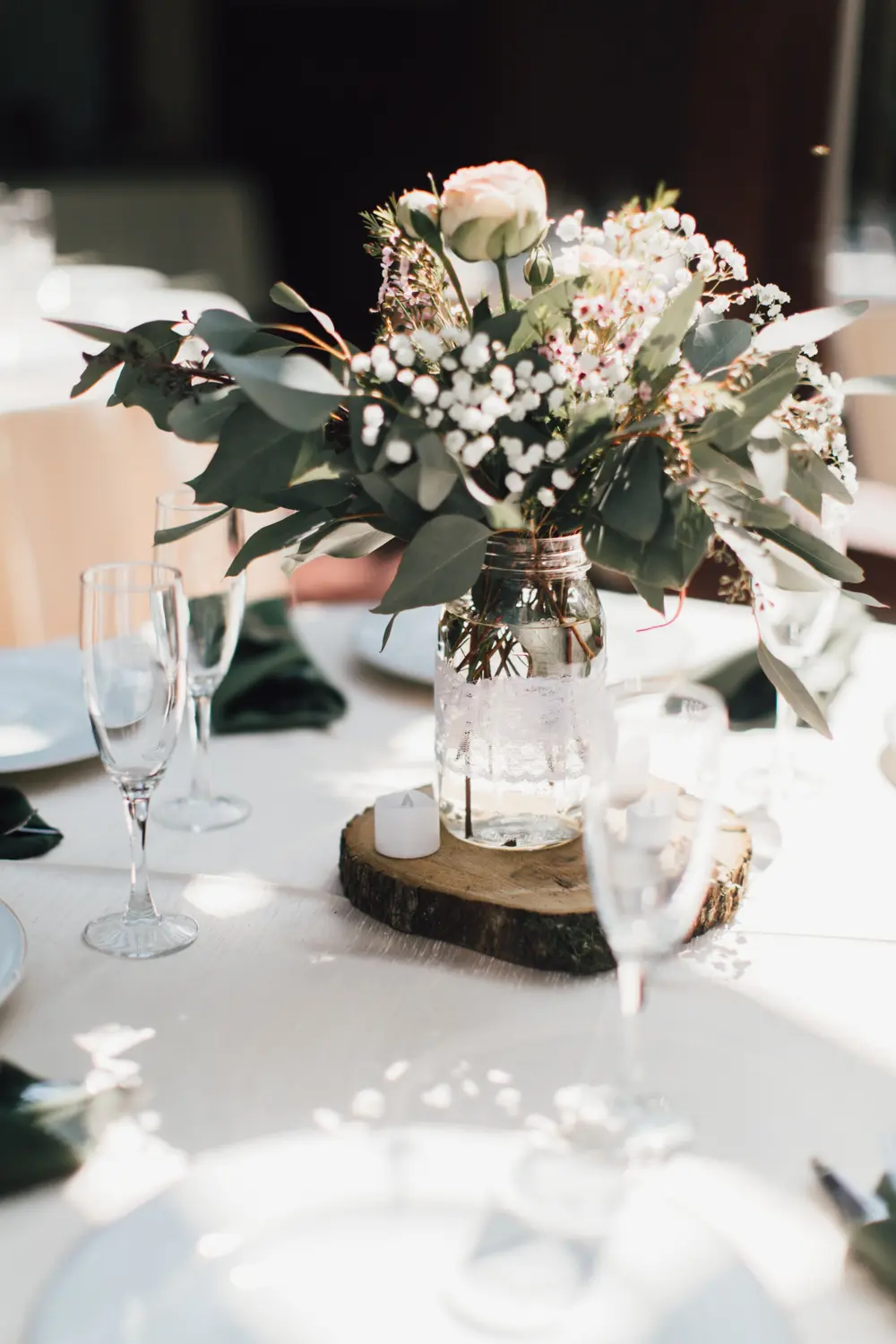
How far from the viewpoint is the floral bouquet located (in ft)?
2.84

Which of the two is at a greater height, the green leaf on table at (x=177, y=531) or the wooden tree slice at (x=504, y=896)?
the green leaf on table at (x=177, y=531)

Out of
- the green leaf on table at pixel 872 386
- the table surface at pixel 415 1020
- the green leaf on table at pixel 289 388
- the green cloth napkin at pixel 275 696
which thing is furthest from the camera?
the green cloth napkin at pixel 275 696

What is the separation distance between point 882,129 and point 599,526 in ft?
18.9

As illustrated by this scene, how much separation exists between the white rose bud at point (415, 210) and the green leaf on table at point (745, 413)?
8.7 inches

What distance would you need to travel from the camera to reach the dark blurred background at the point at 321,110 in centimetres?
586

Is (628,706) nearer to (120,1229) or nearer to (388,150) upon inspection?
(120,1229)

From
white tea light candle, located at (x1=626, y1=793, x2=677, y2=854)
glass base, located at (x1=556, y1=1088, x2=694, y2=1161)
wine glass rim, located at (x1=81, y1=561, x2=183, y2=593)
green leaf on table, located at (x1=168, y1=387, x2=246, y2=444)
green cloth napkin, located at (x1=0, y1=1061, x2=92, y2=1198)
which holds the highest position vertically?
green leaf on table, located at (x1=168, y1=387, x2=246, y2=444)

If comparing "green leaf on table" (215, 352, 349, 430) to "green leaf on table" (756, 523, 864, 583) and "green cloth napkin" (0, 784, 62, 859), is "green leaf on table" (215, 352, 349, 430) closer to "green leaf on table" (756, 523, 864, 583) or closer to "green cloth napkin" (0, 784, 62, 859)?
"green leaf on table" (756, 523, 864, 583)

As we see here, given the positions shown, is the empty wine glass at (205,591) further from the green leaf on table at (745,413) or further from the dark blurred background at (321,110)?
the dark blurred background at (321,110)

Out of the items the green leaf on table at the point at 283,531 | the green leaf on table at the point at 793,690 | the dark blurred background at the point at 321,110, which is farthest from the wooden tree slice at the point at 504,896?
the dark blurred background at the point at 321,110

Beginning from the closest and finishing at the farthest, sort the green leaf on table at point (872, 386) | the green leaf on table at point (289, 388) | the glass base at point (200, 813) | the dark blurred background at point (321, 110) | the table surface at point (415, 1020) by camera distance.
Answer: the table surface at point (415, 1020) < the green leaf on table at point (289, 388) < the green leaf on table at point (872, 386) < the glass base at point (200, 813) < the dark blurred background at point (321, 110)

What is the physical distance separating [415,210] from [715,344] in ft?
0.71

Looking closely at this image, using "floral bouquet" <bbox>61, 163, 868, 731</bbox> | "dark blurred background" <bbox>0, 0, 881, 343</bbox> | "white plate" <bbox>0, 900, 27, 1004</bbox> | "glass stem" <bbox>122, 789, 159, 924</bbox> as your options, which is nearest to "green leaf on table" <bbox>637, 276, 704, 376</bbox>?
"floral bouquet" <bbox>61, 163, 868, 731</bbox>

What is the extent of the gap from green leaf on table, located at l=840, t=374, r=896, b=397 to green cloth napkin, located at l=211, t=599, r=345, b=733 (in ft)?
1.94
